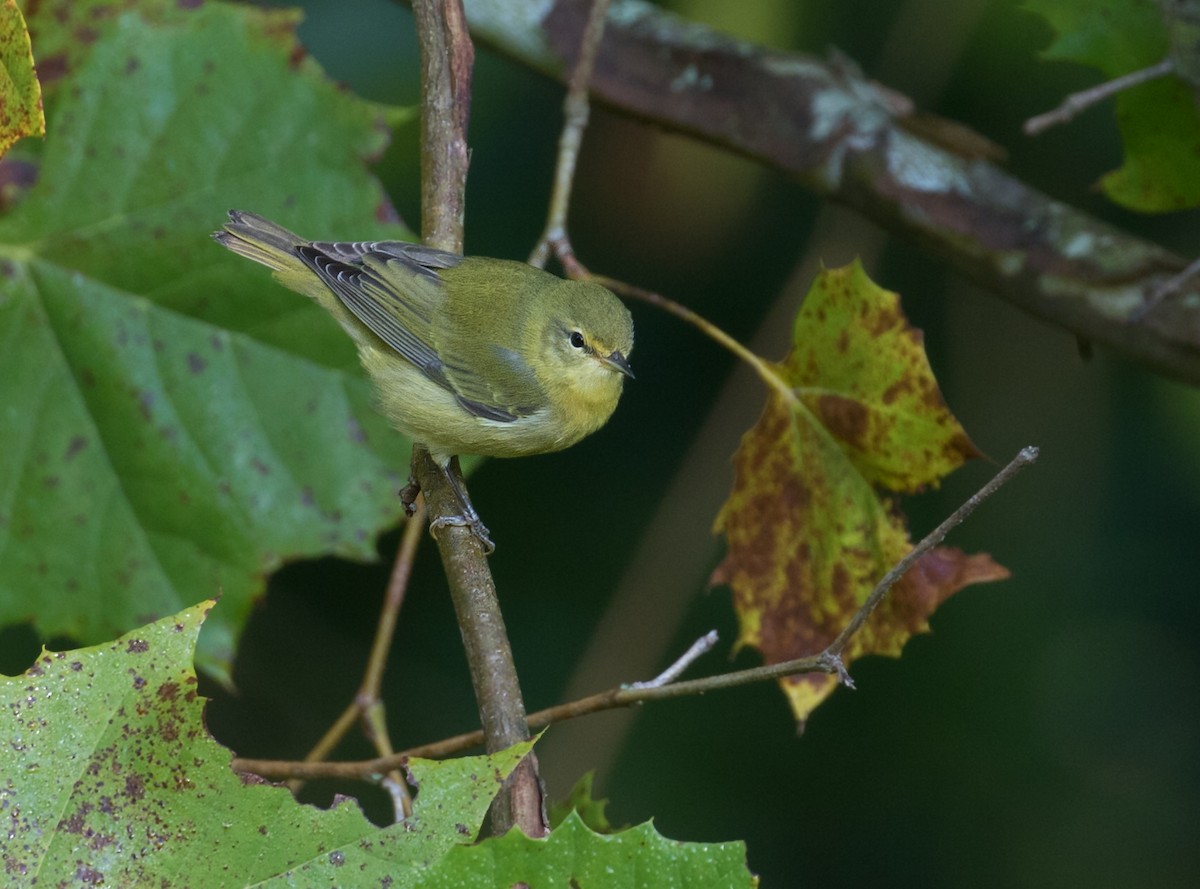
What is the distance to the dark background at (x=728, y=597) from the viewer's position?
359 cm

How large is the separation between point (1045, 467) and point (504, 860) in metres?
2.88

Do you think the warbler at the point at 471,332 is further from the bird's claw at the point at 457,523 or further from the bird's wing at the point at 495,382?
the bird's claw at the point at 457,523

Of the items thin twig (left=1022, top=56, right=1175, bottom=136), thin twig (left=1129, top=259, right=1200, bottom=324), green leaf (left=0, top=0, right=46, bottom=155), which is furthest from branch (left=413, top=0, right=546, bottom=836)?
thin twig (left=1129, top=259, right=1200, bottom=324)

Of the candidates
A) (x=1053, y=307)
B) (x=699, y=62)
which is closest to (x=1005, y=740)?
(x=1053, y=307)

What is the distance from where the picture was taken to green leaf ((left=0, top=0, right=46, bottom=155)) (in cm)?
150

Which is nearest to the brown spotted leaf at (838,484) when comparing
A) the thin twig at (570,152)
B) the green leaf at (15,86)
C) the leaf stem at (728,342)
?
the leaf stem at (728,342)

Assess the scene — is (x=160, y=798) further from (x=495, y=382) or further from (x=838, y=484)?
(x=495, y=382)

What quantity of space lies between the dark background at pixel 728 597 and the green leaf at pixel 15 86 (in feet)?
6.92

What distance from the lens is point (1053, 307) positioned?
9.50 ft

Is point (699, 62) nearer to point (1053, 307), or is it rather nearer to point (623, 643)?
point (1053, 307)

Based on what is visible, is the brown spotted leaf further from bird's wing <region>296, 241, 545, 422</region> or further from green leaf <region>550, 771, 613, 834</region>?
bird's wing <region>296, 241, 545, 422</region>

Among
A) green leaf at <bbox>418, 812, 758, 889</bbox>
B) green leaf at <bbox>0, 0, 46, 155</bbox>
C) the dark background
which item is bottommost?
the dark background

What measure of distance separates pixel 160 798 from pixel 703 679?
744 millimetres

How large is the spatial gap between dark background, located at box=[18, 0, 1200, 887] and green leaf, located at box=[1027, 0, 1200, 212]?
0.89 metres
